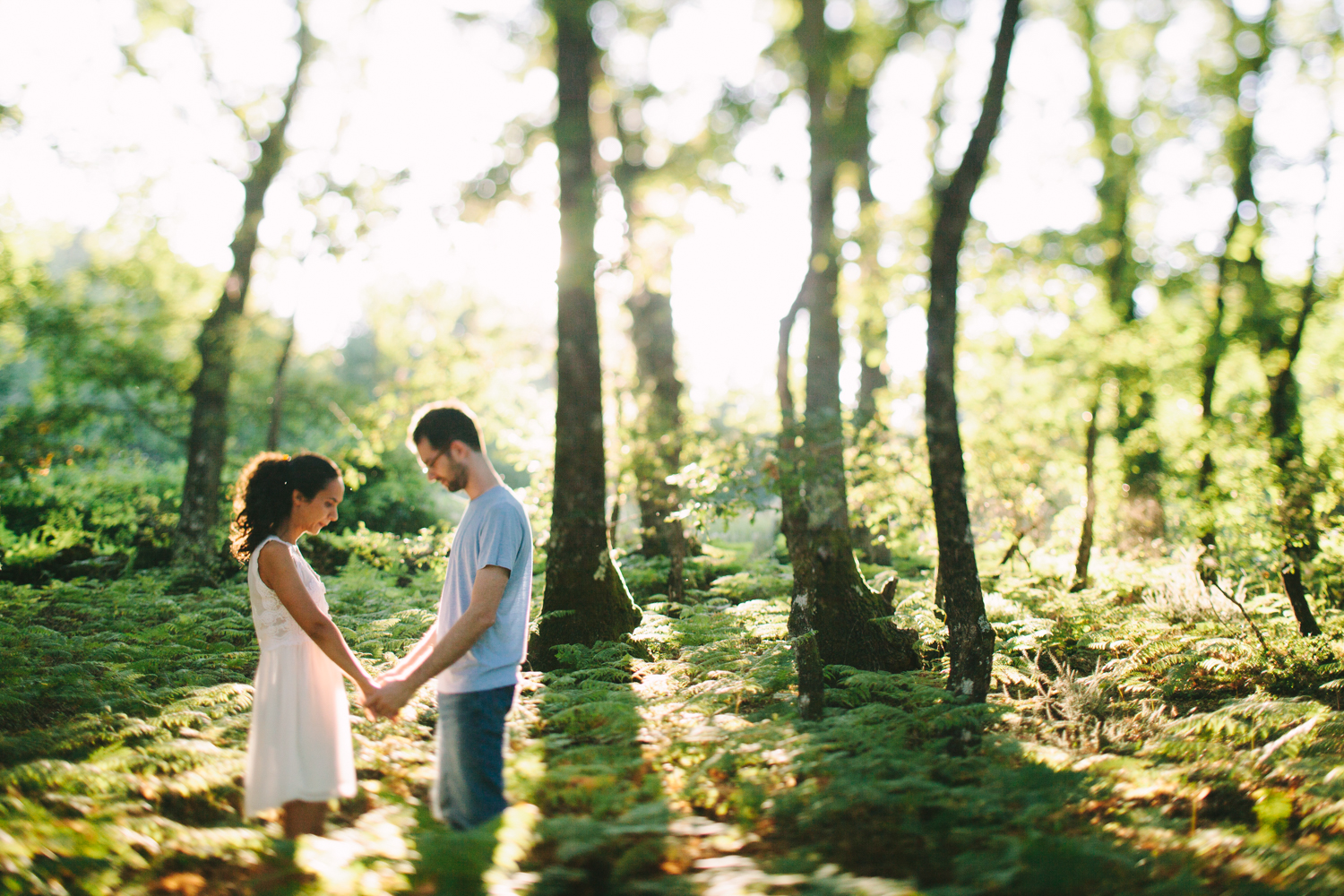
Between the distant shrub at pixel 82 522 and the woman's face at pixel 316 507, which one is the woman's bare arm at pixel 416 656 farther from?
the distant shrub at pixel 82 522

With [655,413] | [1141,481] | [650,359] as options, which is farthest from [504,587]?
[1141,481]

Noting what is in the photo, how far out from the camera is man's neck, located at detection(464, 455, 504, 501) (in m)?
3.24

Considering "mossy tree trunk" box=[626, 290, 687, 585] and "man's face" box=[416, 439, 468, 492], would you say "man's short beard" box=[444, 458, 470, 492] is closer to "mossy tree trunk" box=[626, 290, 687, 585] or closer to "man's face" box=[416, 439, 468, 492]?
"man's face" box=[416, 439, 468, 492]

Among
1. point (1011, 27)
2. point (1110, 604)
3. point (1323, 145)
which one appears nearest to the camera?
point (1011, 27)

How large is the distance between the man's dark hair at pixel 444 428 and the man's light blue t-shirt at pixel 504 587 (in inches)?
10.5

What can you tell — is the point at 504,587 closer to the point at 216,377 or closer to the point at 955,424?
the point at 955,424

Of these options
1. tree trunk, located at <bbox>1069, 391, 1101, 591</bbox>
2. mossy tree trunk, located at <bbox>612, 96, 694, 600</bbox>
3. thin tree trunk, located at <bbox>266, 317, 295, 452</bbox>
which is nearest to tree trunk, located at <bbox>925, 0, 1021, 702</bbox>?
mossy tree trunk, located at <bbox>612, 96, 694, 600</bbox>

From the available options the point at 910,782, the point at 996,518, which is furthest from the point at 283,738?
the point at 996,518

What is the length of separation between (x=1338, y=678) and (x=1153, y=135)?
14891 mm

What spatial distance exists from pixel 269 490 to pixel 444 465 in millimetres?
918

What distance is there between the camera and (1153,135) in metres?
16.8

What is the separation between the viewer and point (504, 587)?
304cm

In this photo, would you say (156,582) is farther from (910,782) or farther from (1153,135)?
(1153,135)

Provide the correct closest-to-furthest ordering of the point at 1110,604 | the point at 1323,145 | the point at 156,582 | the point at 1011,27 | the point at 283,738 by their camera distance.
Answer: the point at 283,738 < the point at 1011,27 < the point at 1110,604 < the point at 156,582 < the point at 1323,145
